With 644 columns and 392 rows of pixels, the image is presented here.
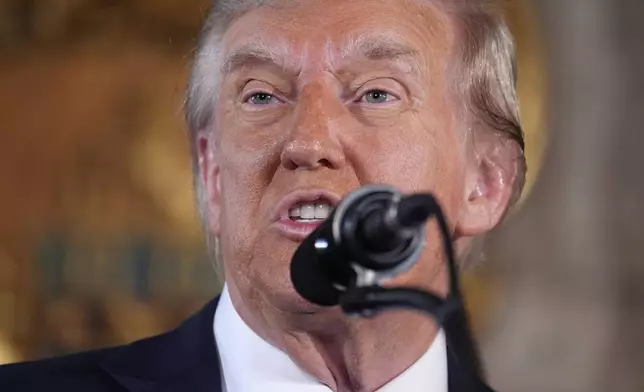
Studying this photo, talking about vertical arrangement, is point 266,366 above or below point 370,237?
below

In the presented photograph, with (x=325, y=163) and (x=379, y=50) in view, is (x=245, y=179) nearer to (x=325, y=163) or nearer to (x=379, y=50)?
(x=325, y=163)

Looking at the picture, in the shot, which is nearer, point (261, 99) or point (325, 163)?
point (325, 163)

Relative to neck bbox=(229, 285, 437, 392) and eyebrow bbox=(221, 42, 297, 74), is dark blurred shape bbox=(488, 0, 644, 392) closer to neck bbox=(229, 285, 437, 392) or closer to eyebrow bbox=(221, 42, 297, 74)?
neck bbox=(229, 285, 437, 392)

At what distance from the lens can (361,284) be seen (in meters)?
0.93

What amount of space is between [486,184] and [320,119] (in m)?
0.33

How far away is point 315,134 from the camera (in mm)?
1314

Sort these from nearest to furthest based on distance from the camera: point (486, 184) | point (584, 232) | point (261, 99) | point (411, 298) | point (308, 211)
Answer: point (411, 298) < point (308, 211) < point (261, 99) < point (486, 184) < point (584, 232)

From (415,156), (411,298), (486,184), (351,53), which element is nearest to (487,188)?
(486,184)

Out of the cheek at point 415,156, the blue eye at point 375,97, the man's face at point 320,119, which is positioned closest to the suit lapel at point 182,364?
the man's face at point 320,119

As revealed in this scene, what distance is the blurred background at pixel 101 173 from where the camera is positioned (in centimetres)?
206

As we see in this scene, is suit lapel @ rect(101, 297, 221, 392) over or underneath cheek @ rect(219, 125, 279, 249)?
underneath

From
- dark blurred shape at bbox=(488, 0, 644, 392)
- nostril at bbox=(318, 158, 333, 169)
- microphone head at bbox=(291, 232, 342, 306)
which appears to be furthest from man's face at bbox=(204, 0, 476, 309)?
dark blurred shape at bbox=(488, 0, 644, 392)

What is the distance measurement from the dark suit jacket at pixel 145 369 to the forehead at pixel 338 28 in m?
0.41

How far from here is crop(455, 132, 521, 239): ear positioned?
1.50 metres
